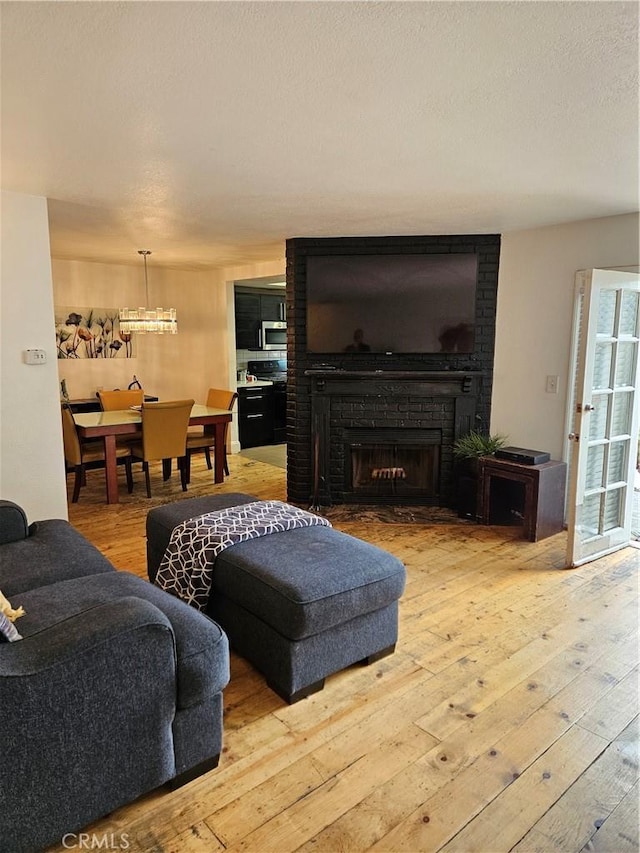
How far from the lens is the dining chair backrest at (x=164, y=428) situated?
4.75m

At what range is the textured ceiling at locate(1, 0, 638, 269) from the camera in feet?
4.66

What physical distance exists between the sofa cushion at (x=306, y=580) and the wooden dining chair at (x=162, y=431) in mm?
2567

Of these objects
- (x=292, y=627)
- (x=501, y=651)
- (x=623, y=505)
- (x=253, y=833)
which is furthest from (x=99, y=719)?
(x=623, y=505)

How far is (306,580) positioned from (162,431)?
3086mm

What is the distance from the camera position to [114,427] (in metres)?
4.70

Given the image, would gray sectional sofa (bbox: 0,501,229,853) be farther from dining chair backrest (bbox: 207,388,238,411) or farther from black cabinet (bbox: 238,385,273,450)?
black cabinet (bbox: 238,385,273,450)

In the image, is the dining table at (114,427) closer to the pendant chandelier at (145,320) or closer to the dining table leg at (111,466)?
the dining table leg at (111,466)

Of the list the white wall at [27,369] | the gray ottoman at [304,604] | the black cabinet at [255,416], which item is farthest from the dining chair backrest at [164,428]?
the gray ottoman at [304,604]

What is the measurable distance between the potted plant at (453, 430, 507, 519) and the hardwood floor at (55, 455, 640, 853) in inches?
47.8

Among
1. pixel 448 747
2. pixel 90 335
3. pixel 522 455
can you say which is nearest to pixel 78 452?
pixel 90 335

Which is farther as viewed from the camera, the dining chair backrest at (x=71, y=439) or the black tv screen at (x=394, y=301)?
the dining chair backrest at (x=71, y=439)

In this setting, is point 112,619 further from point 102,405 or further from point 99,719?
point 102,405

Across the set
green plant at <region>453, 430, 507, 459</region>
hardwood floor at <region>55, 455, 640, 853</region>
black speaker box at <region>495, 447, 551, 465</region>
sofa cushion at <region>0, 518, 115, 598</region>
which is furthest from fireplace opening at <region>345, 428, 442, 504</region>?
sofa cushion at <region>0, 518, 115, 598</region>

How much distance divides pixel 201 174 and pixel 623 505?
335 centimetres
